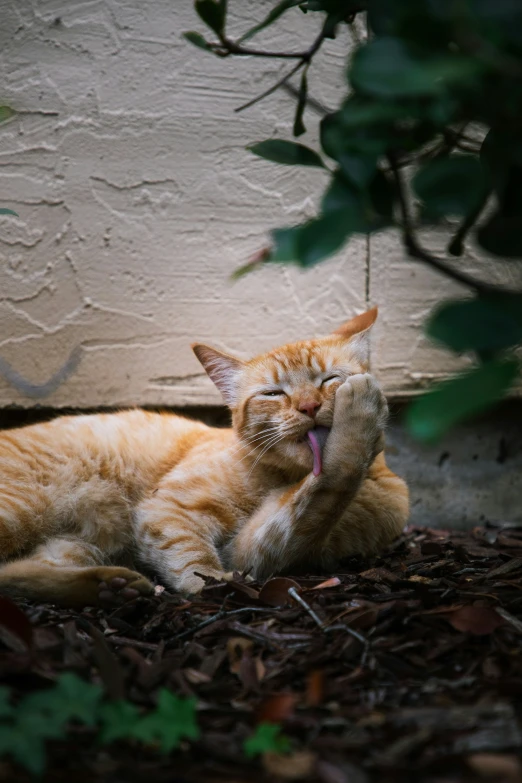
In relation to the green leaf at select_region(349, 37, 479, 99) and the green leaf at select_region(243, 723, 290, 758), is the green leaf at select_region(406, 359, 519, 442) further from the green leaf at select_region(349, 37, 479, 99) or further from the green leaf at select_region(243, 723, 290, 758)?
the green leaf at select_region(243, 723, 290, 758)

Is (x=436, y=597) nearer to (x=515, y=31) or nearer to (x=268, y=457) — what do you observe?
(x=268, y=457)

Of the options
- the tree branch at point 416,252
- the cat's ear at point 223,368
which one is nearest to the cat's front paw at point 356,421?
the cat's ear at point 223,368

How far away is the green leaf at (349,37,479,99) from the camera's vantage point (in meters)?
1.08

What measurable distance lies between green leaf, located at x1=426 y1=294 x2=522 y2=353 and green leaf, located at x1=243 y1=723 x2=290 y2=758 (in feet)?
2.55

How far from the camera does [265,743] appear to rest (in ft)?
4.19

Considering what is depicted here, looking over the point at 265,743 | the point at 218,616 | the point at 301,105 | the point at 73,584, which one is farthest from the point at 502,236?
the point at 73,584

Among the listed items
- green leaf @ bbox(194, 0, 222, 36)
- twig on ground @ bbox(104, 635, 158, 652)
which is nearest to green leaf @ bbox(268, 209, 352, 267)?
green leaf @ bbox(194, 0, 222, 36)

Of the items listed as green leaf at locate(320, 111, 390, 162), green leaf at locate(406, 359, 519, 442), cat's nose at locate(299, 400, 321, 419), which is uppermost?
green leaf at locate(320, 111, 390, 162)

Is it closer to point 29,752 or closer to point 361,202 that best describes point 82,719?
point 29,752

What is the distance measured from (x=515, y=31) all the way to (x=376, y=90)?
24 cm

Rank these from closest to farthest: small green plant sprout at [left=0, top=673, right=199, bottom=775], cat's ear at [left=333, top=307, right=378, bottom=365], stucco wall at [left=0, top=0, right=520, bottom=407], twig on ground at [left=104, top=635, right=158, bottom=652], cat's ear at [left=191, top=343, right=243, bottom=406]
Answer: small green plant sprout at [left=0, top=673, right=199, bottom=775], twig on ground at [left=104, top=635, right=158, bottom=652], cat's ear at [left=333, top=307, right=378, bottom=365], cat's ear at [left=191, top=343, right=243, bottom=406], stucco wall at [left=0, top=0, right=520, bottom=407]

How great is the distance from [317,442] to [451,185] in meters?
1.50

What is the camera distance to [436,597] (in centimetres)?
213

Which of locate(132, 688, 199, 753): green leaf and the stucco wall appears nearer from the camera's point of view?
locate(132, 688, 199, 753): green leaf
